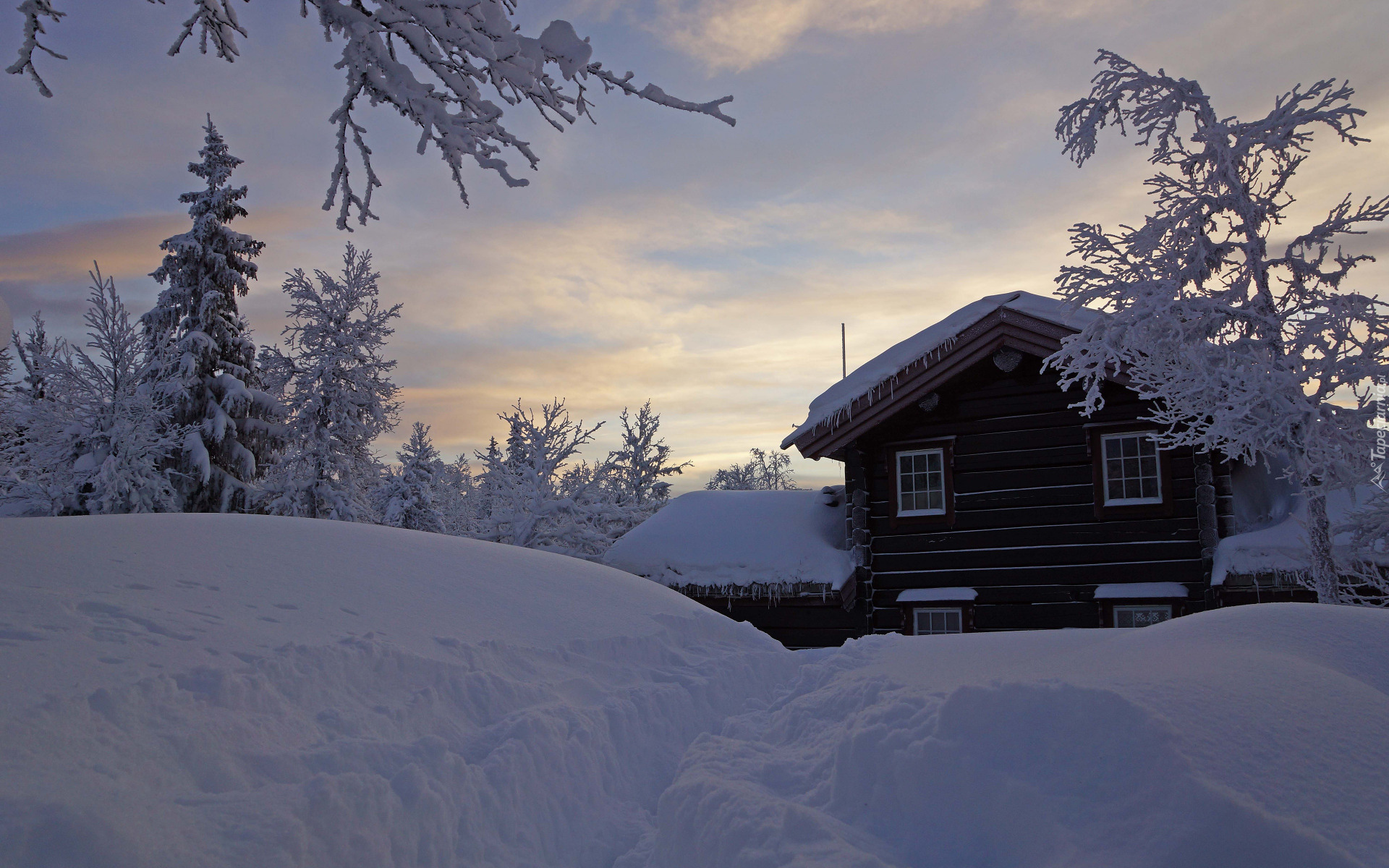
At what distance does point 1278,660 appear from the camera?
4.04 metres

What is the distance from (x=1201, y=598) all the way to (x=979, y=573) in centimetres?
290

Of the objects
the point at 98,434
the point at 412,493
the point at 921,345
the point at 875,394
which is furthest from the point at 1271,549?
the point at 412,493

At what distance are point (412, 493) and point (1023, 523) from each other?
951 inches

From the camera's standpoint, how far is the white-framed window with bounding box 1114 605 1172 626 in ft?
36.9

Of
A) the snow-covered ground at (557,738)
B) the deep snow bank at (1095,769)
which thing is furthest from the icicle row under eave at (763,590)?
the deep snow bank at (1095,769)

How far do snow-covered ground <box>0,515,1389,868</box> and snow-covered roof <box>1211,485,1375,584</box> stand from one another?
6203mm

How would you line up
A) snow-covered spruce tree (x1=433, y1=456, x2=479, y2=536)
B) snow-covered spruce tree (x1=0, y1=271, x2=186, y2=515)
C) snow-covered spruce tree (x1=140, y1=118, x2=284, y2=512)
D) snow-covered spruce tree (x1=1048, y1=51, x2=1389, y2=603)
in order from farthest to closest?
snow-covered spruce tree (x1=433, y1=456, x2=479, y2=536), snow-covered spruce tree (x1=140, y1=118, x2=284, y2=512), snow-covered spruce tree (x1=0, y1=271, x2=186, y2=515), snow-covered spruce tree (x1=1048, y1=51, x2=1389, y2=603)

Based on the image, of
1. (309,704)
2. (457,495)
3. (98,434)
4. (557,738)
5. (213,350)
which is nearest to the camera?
(309,704)

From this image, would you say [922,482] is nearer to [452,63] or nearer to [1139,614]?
[1139,614]

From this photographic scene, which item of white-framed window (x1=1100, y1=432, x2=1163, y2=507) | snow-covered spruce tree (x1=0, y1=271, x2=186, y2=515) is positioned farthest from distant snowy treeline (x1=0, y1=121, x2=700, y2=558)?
white-framed window (x1=1100, y1=432, x2=1163, y2=507)

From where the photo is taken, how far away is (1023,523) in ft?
39.4

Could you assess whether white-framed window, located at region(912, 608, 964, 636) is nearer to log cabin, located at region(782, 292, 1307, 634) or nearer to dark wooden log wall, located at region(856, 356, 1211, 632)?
log cabin, located at region(782, 292, 1307, 634)

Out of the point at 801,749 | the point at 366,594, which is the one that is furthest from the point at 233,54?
the point at 801,749

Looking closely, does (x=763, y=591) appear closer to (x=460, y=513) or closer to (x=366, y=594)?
(x=366, y=594)
